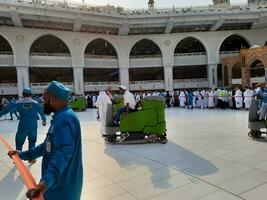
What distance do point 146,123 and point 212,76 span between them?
26.4 metres

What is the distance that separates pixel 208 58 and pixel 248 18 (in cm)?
568

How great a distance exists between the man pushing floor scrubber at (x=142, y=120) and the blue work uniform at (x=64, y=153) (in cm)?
522

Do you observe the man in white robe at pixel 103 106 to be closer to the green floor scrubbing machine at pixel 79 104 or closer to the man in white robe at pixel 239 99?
the man in white robe at pixel 239 99

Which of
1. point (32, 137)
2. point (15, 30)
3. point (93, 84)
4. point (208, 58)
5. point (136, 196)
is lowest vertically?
point (136, 196)

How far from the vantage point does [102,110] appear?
891 centimetres

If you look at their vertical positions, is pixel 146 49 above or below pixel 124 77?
above

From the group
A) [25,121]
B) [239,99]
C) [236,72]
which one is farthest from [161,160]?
[236,72]

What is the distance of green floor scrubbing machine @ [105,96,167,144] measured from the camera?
24.8ft

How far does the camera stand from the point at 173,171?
484cm

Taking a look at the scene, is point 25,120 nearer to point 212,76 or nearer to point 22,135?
point 22,135

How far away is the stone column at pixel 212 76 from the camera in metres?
32.3

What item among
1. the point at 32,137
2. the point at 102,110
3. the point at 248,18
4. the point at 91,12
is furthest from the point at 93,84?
the point at 32,137

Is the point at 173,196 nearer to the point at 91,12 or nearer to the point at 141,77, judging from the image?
the point at 91,12

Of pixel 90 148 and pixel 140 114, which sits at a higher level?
pixel 140 114
